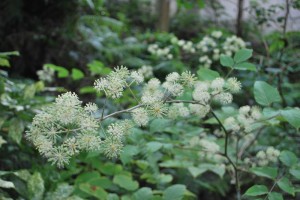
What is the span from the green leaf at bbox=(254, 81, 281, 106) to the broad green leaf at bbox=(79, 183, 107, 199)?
820mm

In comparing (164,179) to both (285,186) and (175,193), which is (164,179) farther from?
(285,186)

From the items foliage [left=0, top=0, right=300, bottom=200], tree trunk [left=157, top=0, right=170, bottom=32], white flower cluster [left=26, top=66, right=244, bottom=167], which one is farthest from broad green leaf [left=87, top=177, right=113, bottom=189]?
tree trunk [left=157, top=0, right=170, bottom=32]

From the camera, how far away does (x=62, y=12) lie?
326cm

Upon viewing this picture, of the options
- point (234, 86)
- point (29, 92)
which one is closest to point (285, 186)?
point (234, 86)

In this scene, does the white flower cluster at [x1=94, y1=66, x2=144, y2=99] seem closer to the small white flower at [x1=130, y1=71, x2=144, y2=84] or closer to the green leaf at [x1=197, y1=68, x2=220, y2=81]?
the small white flower at [x1=130, y1=71, x2=144, y2=84]

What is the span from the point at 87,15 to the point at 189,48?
84 cm

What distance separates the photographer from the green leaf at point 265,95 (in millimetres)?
1176

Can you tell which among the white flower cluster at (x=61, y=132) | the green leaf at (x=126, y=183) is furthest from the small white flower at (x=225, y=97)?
the green leaf at (x=126, y=183)

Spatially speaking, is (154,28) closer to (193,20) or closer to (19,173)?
(193,20)

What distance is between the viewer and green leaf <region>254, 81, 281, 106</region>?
3.86 ft

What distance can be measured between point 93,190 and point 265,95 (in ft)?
2.84

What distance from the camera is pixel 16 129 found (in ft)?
5.46

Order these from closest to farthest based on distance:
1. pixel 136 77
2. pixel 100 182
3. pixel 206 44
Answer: pixel 136 77, pixel 100 182, pixel 206 44

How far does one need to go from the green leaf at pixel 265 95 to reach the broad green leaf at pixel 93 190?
2.69ft
